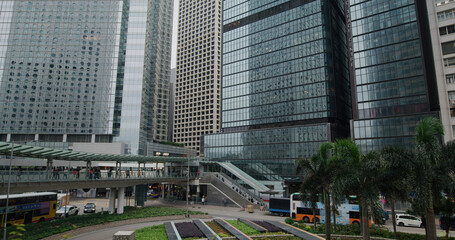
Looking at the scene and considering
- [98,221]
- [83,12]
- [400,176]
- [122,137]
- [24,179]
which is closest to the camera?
[400,176]

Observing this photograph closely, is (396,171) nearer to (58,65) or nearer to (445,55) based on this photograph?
(445,55)

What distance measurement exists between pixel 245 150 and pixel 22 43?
2878 inches

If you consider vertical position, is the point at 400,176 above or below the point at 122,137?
below

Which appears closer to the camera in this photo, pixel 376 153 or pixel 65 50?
pixel 376 153

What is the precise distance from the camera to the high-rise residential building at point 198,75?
441 ft

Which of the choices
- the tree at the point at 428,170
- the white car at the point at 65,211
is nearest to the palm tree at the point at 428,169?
the tree at the point at 428,170

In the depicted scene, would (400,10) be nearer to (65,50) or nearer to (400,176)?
(400,176)

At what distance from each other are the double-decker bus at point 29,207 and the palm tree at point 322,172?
27671mm

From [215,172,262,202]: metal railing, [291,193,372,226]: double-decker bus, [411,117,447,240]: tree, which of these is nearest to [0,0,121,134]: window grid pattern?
[215,172,262,202]: metal railing

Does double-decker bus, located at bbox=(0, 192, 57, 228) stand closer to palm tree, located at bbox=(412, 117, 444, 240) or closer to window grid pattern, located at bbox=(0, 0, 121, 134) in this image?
palm tree, located at bbox=(412, 117, 444, 240)

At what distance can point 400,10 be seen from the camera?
58.2m

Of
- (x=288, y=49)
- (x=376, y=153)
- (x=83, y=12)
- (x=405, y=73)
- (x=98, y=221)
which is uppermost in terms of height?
(x=83, y=12)

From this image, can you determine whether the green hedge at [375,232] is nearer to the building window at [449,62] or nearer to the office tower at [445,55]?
the office tower at [445,55]

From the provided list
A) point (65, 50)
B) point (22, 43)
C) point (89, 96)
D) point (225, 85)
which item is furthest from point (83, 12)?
point (225, 85)
